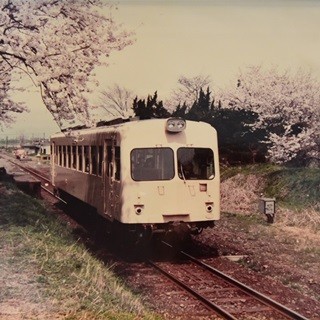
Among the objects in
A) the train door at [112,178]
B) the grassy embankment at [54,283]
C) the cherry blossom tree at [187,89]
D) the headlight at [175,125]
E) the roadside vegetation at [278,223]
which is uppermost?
the cherry blossom tree at [187,89]

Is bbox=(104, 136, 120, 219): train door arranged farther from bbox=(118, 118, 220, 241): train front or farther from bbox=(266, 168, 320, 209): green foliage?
bbox=(266, 168, 320, 209): green foliage

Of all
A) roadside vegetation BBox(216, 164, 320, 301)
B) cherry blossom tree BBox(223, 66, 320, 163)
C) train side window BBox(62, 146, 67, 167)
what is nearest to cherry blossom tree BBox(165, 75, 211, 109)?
cherry blossom tree BBox(223, 66, 320, 163)

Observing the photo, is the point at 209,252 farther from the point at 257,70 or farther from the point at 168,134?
the point at 257,70

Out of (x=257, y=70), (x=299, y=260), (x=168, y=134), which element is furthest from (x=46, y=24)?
(x=257, y=70)

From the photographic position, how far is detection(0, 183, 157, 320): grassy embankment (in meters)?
5.82

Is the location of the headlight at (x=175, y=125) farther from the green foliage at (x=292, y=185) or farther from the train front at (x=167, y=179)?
the green foliage at (x=292, y=185)

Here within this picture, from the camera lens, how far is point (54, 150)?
58.0 ft

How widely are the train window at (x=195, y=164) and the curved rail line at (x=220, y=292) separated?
1.54 m

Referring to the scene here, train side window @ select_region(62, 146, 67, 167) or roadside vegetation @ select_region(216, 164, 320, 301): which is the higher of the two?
train side window @ select_region(62, 146, 67, 167)

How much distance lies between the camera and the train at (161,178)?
920cm

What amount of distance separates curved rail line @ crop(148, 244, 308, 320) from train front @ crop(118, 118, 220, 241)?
72 cm

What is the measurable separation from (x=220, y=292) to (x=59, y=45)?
5.19m

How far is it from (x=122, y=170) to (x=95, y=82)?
181 cm

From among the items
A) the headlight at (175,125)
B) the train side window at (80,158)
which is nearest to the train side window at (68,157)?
the train side window at (80,158)
